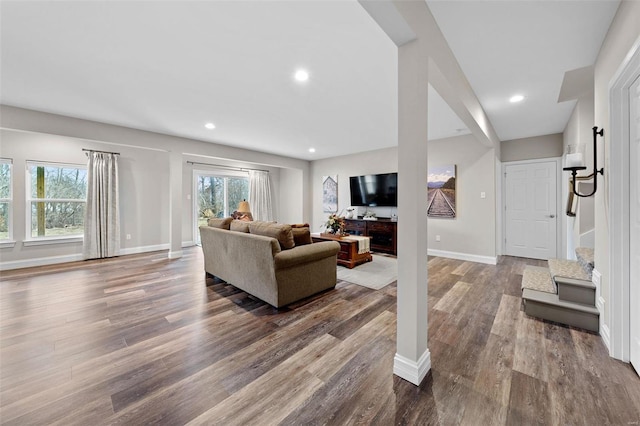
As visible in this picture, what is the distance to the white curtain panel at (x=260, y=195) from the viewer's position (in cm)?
779

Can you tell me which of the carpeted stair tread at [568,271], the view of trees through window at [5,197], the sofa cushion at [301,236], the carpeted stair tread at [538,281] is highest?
the view of trees through window at [5,197]

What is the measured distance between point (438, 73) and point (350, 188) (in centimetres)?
473

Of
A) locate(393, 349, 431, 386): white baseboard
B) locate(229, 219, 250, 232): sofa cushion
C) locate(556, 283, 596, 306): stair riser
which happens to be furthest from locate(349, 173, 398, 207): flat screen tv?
locate(393, 349, 431, 386): white baseboard

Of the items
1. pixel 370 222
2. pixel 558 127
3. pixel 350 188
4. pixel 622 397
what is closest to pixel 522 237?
pixel 558 127

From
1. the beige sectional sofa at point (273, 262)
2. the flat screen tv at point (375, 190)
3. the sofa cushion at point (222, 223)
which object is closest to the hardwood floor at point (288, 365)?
the beige sectional sofa at point (273, 262)

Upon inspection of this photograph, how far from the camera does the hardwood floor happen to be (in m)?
1.37

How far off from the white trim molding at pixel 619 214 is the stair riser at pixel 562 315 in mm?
463

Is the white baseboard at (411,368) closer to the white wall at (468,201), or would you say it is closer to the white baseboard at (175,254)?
the white wall at (468,201)

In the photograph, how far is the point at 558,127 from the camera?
4355mm

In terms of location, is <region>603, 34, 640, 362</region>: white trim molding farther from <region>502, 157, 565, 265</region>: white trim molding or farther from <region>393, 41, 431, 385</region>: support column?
<region>502, 157, 565, 265</region>: white trim molding

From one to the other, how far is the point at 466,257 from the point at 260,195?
580cm

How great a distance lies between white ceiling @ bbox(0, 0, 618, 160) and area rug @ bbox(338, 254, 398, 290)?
2473 mm

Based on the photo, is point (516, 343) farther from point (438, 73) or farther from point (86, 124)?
point (86, 124)

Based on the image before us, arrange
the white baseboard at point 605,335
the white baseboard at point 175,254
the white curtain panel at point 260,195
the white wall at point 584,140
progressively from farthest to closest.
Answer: the white curtain panel at point 260,195
the white baseboard at point 175,254
the white wall at point 584,140
the white baseboard at point 605,335
